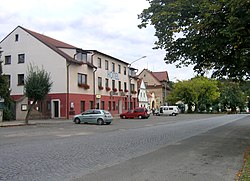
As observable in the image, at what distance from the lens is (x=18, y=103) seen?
125ft

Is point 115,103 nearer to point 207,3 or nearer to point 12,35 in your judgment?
point 12,35

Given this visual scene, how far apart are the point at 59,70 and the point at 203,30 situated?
31295mm

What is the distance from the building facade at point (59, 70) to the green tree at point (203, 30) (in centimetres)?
2636

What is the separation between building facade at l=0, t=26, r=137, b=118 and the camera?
4144cm

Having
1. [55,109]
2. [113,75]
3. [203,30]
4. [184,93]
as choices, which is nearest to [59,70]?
[55,109]

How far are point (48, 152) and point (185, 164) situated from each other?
522cm

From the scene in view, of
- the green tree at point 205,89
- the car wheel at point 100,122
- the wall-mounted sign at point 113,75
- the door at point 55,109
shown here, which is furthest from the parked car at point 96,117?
the green tree at point 205,89

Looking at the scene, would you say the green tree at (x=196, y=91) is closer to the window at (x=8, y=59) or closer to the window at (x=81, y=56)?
the window at (x=81, y=56)

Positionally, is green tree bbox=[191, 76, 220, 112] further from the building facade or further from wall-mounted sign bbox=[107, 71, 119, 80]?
the building facade

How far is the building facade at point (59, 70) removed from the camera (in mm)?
41438

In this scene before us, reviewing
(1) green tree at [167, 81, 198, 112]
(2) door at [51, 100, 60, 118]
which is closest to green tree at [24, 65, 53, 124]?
(2) door at [51, 100, 60, 118]

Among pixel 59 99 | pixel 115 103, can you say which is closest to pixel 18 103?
pixel 59 99

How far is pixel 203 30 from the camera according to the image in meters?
12.5

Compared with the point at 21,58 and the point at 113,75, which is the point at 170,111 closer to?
the point at 113,75
